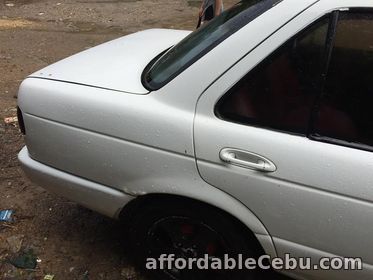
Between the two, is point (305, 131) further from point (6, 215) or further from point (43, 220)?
point (6, 215)

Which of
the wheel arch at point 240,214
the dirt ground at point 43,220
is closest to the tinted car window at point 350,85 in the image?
the wheel arch at point 240,214

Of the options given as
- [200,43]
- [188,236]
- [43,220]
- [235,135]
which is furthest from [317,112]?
[43,220]

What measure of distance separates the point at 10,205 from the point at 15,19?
6821mm

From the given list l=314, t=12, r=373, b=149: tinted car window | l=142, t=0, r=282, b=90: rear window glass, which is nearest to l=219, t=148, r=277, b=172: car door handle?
l=314, t=12, r=373, b=149: tinted car window

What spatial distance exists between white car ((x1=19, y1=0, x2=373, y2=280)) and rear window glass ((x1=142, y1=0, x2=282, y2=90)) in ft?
0.04

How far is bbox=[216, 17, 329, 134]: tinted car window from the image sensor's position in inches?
78.1

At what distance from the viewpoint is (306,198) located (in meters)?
1.99

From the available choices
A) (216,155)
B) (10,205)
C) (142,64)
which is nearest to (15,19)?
(10,205)

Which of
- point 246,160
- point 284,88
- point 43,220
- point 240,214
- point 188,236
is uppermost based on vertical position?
point 284,88

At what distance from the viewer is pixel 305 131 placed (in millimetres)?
2002

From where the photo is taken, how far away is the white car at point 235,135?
1.96 m

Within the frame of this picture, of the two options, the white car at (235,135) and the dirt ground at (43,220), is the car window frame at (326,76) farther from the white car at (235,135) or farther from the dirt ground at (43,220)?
the dirt ground at (43,220)

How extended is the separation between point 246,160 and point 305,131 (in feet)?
0.89

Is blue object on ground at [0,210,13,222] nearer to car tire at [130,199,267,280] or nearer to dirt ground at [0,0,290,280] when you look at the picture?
dirt ground at [0,0,290,280]
